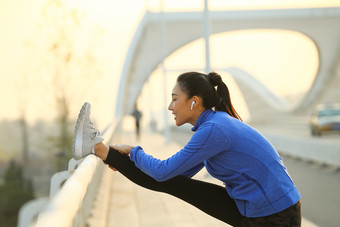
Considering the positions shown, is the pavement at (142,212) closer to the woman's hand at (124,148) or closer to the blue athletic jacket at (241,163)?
the woman's hand at (124,148)

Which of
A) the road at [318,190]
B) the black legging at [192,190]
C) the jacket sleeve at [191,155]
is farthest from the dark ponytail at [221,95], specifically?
the road at [318,190]

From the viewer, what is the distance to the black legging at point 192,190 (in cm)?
316

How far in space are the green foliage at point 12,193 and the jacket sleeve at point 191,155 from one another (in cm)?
3885

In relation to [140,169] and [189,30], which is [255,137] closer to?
[140,169]

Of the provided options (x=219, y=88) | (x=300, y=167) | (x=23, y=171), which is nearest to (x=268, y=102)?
(x=23, y=171)

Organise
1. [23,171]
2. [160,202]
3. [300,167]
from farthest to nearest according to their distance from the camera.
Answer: [23,171], [300,167], [160,202]

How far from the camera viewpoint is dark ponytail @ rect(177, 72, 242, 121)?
2.97 metres

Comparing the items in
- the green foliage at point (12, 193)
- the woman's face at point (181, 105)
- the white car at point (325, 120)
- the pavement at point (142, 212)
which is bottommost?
the green foliage at point (12, 193)

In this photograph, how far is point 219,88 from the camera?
307cm

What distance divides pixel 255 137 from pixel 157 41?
4028 cm

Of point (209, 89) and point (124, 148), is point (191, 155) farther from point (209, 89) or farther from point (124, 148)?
point (124, 148)

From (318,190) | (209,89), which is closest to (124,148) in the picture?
(209,89)

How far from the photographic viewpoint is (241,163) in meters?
2.82

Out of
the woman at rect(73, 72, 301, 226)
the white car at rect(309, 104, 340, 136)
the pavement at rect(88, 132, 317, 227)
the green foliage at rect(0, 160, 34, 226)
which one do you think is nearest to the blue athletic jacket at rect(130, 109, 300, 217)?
the woman at rect(73, 72, 301, 226)
